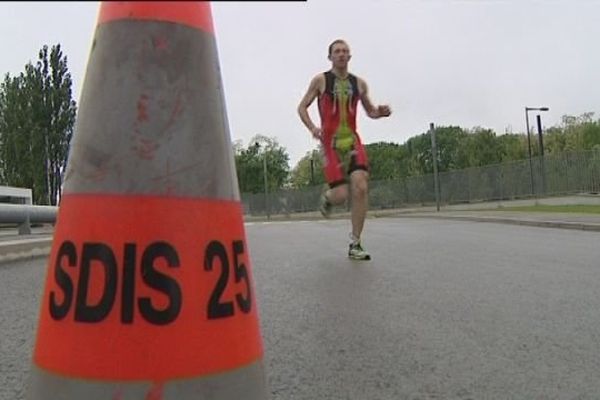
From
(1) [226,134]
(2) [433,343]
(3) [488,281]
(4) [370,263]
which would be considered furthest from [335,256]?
(1) [226,134]

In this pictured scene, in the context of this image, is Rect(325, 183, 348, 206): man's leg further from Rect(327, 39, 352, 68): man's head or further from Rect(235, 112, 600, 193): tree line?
Rect(235, 112, 600, 193): tree line

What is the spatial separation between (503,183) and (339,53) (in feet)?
115

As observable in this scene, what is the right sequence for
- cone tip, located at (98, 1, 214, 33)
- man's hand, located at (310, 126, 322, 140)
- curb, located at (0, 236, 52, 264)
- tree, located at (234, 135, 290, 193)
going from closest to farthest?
cone tip, located at (98, 1, 214, 33) → man's hand, located at (310, 126, 322, 140) → curb, located at (0, 236, 52, 264) → tree, located at (234, 135, 290, 193)

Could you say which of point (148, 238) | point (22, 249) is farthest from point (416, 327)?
point (22, 249)

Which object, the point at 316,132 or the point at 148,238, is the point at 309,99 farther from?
the point at 148,238

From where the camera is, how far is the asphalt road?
2883mm

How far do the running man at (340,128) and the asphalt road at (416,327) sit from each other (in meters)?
0.76

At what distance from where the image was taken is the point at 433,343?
3576 mm

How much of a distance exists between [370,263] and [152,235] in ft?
17.7

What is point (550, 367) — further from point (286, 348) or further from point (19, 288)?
point (19, 288)

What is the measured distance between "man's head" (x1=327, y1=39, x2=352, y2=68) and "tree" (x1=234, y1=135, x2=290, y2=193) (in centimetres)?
7981

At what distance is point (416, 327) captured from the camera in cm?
396

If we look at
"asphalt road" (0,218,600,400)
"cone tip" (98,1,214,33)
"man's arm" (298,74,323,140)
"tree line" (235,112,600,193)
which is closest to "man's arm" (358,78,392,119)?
"man's arm" (298,74,323,140)

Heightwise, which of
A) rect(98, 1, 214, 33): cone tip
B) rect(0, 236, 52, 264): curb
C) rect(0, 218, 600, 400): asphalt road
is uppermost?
rect(98, 1, 214, 33): cone tip
